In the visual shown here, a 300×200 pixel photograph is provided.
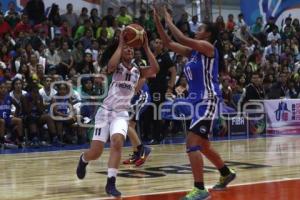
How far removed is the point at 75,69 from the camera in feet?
48.1

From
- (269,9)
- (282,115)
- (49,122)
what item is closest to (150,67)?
(49,122)

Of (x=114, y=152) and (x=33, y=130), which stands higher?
(x=33, y=130)

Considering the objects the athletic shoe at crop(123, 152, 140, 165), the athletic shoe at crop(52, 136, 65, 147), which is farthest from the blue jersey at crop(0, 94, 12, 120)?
the athletic shoe at crop(123, 152, 140, 165)

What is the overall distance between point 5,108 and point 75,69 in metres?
2.57

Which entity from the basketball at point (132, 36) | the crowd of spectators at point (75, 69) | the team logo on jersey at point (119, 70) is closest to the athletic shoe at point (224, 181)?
the team logo on jersey at point (119, 70)

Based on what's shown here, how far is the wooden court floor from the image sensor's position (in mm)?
7156

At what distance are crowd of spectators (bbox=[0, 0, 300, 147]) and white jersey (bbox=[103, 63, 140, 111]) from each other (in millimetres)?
2590

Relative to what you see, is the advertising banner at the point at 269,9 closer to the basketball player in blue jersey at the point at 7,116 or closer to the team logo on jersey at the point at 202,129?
the basketball player in blue jersey at the point at 7,116

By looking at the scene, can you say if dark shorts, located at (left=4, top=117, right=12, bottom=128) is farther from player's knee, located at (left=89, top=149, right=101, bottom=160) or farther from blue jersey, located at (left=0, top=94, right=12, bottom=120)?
player's knee, located at (left=89, top=149, right=101, bottom=160)

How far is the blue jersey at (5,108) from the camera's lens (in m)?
12.5

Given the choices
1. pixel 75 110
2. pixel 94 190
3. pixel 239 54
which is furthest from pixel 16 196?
pixel 239 54

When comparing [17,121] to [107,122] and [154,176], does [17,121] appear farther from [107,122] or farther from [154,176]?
[107,122]

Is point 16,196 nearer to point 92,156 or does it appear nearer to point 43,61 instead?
point 92,156

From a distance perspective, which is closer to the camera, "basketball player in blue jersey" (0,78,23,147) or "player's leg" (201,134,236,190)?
"player's leg" (201,134,236,190)
